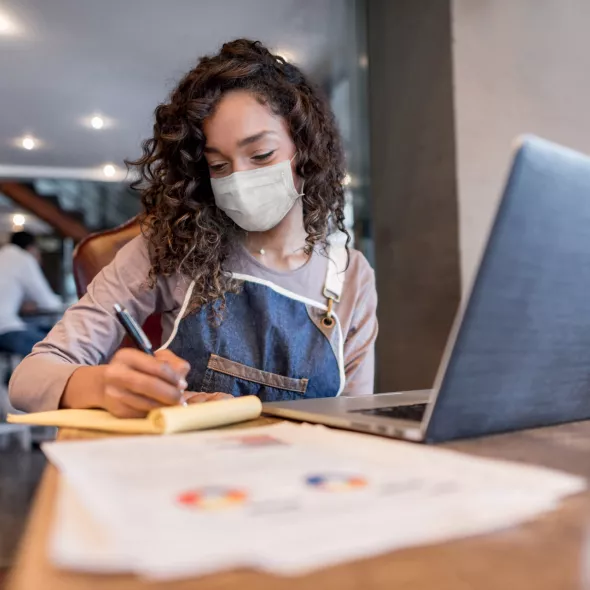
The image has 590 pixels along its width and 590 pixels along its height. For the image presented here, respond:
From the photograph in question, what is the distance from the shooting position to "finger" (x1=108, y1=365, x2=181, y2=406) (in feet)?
2.03

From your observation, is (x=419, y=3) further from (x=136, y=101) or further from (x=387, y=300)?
(x=136, y=101)

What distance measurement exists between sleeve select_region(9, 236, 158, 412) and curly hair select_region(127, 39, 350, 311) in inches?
1.3

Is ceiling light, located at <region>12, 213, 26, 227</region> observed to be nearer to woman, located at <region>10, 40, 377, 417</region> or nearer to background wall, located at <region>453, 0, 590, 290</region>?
background wall, located at <region>453, 0, 590, 290</region>

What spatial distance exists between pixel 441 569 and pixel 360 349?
92 centimetres

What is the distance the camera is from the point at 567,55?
7.09 feet

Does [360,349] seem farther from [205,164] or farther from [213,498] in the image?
[213,498]

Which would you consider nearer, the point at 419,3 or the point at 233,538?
the point at 233,538

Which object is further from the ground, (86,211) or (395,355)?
(86,211)

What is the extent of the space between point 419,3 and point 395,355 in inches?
49.3

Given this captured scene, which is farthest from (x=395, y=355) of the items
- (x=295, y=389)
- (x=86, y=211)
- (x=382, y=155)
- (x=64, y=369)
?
(x=86, y=211)

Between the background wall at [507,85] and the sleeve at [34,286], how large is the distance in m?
2.86

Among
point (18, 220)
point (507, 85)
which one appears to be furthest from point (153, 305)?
point (18, 220)

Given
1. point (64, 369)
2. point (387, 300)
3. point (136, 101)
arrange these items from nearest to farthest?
point (64, 369) < point (387, 300) < point (136, 101)

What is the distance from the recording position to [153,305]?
1.11 metres
